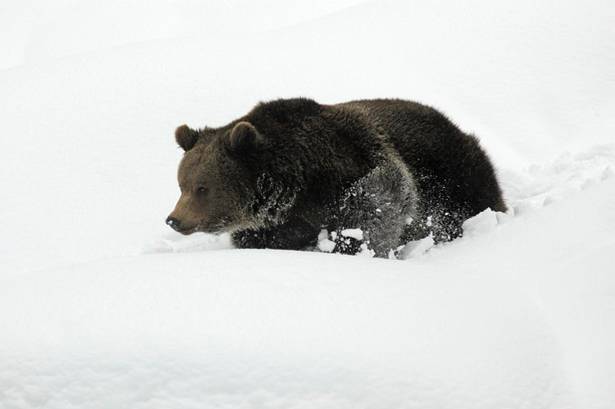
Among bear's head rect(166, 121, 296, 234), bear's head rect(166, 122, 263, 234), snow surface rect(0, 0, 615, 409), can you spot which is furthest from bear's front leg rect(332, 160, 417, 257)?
bear's head rect(166, 122, 263, 234)

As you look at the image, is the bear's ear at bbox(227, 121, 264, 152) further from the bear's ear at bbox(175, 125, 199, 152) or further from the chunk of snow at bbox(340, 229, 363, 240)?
the chunk of snow at bbox(340, 229, 363, 240)

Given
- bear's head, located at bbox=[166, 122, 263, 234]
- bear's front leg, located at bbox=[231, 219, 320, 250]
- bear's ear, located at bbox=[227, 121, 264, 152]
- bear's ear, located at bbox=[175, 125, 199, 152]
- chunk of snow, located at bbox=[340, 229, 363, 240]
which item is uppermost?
bear's ear, located at bbox=[175, 125, 199, 152]

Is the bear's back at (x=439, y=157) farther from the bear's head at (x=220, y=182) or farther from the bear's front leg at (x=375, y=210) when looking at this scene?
the bear's head at (x=220, y=182)

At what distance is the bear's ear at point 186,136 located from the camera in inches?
217

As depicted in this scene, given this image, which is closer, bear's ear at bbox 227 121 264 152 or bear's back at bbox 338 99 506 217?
bear's ear at bbox 227 121 264 152

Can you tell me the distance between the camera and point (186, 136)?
5520 millimetres

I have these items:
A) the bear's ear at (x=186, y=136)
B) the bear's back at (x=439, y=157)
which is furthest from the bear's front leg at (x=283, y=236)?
the bear's back at (x=439, y=157)

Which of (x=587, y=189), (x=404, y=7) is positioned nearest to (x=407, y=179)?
(x=587, y=189)

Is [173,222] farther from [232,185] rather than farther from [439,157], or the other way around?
[439,157]

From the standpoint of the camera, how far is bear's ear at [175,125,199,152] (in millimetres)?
5500

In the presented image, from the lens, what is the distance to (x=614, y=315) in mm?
3553

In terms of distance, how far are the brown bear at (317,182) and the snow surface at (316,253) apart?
23 cm

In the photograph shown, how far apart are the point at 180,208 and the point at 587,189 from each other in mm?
2978

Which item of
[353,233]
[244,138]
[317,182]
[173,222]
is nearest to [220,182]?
[244,138]
